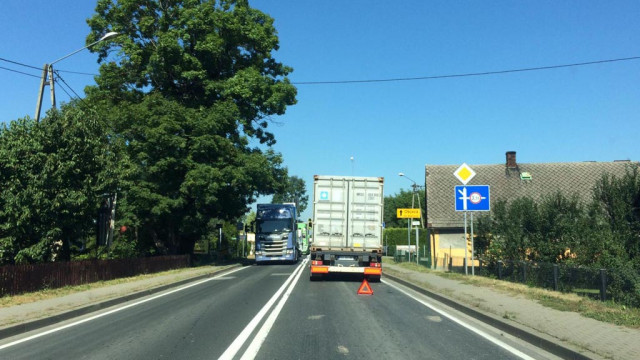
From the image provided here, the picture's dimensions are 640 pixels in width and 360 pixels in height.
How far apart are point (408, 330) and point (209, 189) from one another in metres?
19.7

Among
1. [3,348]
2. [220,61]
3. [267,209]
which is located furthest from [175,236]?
[3,348]

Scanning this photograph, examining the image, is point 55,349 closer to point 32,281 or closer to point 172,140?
point 32,281

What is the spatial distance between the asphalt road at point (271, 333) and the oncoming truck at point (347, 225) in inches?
222

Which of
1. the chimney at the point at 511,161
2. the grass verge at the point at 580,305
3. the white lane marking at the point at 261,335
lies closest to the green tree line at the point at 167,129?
the white lane marking at the point at 261,335

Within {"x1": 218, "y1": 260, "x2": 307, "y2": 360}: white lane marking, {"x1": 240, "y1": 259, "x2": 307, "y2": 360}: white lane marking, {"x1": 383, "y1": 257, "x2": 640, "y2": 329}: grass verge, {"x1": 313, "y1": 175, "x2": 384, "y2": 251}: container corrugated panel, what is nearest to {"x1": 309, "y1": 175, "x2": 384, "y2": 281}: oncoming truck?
{"x1": 313, "y1": 175, "x2": 384, "y2": 251}: container corrugated panel

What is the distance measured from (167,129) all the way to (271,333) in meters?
20.8

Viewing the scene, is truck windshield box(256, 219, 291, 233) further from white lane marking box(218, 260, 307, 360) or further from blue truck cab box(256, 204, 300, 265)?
white lane marking box(218, 260, 307, 360)

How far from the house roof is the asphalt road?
82.6 feet

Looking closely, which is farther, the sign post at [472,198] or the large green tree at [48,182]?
the sign post at [472,198]

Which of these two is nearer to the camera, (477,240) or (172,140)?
(477,240)

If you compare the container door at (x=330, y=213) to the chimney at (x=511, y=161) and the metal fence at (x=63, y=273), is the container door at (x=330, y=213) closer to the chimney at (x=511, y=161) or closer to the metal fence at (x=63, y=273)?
the metal fence at (x=63, y=273)

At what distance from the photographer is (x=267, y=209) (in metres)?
34.9

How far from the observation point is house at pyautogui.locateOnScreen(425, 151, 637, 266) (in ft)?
118

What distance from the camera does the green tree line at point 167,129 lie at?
18.6 meters
